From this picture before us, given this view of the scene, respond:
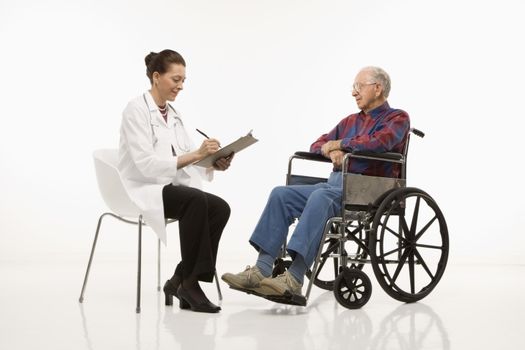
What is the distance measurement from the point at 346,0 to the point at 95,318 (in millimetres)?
3674

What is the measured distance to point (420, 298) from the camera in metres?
3.45

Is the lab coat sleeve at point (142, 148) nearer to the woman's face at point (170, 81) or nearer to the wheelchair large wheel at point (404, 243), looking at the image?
the woman's face at point (170, 81)

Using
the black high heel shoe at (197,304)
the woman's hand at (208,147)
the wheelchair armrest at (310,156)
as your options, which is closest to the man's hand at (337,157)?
the wheelchair armrest at (310,156)

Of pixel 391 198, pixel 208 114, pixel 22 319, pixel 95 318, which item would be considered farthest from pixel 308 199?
pixel 208 114

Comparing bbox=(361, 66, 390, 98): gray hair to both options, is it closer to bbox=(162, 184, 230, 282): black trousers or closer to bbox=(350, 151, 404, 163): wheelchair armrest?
bbox=(350, 151, 404, 163): wheelchair armrest

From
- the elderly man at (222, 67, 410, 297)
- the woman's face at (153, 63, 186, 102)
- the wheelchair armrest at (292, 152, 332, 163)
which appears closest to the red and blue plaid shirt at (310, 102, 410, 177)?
the elderly man at (222, 67, 410, 297)

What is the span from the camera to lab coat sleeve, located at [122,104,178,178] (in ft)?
10.3

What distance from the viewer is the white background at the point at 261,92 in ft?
18.4

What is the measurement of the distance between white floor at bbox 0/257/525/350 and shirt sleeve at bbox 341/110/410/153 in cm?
66

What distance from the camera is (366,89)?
3.55 m

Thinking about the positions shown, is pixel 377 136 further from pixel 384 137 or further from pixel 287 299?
pixel 287 299

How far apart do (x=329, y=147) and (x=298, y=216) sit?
355 millimetres

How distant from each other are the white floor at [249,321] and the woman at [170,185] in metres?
0.15

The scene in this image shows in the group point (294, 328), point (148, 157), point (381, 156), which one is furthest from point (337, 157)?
point (294, 328)
